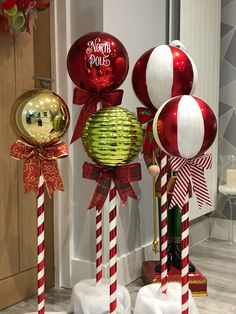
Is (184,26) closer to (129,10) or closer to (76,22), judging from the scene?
(129,10)

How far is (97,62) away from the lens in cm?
204

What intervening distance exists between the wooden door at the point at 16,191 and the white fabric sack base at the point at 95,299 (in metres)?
0.37

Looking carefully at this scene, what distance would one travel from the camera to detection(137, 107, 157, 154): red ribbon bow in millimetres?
2387

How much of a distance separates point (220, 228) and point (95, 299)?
189 cm

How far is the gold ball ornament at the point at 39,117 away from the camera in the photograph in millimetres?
1935

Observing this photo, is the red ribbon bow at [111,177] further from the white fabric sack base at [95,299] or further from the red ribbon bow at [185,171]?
the white fabric sack base at [95,299]

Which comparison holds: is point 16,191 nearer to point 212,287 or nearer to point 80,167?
point 80,167

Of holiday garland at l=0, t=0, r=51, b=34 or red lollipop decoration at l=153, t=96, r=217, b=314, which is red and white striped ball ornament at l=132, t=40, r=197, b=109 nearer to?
red lollipop decoration at l=153, t=96, r=217, b=314

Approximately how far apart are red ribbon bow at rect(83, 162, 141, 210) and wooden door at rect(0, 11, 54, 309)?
1.79 feet

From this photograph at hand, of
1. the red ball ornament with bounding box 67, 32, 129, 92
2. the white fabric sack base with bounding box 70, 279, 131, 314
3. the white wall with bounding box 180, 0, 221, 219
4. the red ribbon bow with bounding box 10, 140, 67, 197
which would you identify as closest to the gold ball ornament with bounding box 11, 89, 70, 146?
the red ribbon bow with bounding box 10, 140, 67, 197

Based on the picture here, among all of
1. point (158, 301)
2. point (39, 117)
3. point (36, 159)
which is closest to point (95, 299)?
point (158, 301)

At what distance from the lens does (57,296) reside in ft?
8.68

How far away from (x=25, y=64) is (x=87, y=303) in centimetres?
118

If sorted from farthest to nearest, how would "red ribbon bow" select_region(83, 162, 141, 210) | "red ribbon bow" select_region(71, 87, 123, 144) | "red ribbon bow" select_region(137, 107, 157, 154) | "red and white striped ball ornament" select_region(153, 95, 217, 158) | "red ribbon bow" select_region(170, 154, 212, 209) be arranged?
1. "red ribbon bow" select_region(137, 107, 157, 154)
2. "red ribbon bow" select_region(71, 87, 123, 144)
3. "red ribbon bow" select_region(83, 162, 141, 210)
4. "red ribbon bow" select_region(170, 154, 212, 209)
5. "red and white striped ball ornament" select_region(153, 95, 217, 158)
